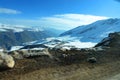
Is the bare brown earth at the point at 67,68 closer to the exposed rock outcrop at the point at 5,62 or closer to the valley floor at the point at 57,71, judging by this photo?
the valley floor at the point at 57,71

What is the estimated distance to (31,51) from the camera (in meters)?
26.4

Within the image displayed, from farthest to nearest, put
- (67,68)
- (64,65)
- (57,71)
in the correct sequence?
1. (64,65)
2. (67,68)
3. (57,71)

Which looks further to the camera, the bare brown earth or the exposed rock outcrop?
the exposed rock outcrop

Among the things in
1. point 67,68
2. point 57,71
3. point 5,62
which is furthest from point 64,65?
point 5,62

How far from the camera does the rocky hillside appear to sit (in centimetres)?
2153

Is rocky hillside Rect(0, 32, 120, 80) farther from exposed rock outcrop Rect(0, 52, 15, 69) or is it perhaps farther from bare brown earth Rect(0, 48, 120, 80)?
exposed rock outcrop Rect(0, 52, 15, 69)

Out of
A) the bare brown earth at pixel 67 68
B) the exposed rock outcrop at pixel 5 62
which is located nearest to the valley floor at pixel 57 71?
the bare brown earth at pixel 67 68

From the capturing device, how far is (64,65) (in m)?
24.9

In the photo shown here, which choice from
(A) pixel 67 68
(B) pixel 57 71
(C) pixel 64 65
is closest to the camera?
(B) pixel 57 71

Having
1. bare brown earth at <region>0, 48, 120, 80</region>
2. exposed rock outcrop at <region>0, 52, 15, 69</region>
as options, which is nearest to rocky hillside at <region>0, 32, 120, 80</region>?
bare brown earth at <region>0, 48, 120, 80</region>

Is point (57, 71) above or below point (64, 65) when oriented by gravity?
below

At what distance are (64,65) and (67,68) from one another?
3.03ft

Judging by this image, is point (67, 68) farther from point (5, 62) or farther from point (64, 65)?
point (5, 62)

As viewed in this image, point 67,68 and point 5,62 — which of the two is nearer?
point 5,62
